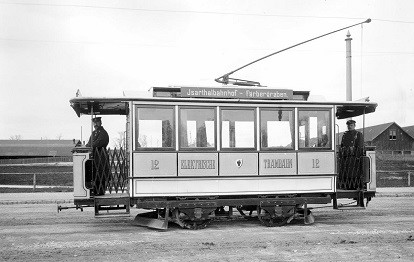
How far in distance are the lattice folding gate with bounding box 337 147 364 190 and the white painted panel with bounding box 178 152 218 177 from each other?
3.88m

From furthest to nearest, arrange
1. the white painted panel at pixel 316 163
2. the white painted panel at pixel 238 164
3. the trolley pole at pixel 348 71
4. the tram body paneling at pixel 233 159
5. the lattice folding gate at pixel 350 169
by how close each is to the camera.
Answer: the trolley pole at pixel 348 71 < the lattice folding gate at pixel 350 169 < the white painted panel at pixel 316 163 < the white painted panel at pixel 238 164 < the tram body paneling at pixel 233 159

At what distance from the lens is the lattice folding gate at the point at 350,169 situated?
12086 millimetres

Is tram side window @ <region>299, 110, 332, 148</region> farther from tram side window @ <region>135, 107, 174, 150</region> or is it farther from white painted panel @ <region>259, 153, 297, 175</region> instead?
tram side window @ <region>135, 107, 174, 150</region>

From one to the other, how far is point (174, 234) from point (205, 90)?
11.3 ft

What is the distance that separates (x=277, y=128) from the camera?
11.2 m

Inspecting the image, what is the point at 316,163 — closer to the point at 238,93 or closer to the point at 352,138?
the point at 352,138

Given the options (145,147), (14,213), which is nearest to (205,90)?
(145,147)

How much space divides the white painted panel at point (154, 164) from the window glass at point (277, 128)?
2.27 m

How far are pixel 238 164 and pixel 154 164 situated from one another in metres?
2.01

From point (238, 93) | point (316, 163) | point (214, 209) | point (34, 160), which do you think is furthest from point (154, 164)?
point (34, 160)

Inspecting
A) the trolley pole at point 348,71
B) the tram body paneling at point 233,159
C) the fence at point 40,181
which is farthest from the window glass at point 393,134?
the tram body paneling at point 233,159

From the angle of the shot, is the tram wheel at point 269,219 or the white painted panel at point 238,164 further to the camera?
the tram wheel at point 269,219

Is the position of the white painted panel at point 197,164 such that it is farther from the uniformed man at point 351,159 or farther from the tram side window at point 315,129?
the uniformed man at point 351,159

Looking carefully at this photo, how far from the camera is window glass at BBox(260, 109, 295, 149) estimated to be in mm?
11109
